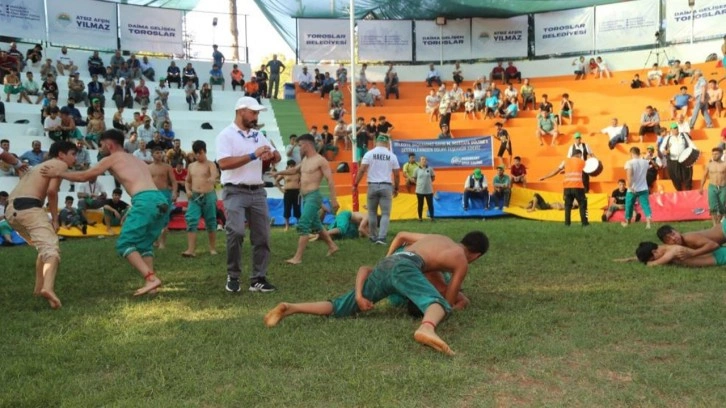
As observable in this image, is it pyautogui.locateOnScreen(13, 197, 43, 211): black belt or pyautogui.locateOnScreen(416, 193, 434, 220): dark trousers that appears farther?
pyautogui.locateOnScreen(416, 193, 434, 220): dark trousers

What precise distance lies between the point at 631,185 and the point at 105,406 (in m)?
12.6

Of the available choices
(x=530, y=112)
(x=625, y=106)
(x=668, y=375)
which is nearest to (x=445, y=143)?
(x=530, y=112)

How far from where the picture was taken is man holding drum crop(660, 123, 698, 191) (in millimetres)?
18484

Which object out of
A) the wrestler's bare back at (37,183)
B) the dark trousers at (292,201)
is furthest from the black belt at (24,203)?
the dark trousers at (292,201)

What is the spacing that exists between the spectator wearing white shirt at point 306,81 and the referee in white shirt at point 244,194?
74.6ft

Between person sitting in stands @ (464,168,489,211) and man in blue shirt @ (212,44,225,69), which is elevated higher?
man in blue shirt @ (212,44,225,69)

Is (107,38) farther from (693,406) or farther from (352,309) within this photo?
(693,406)

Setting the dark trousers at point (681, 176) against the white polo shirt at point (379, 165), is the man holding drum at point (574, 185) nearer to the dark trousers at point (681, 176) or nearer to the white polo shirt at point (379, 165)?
the white polo shirt at point (379, 165)

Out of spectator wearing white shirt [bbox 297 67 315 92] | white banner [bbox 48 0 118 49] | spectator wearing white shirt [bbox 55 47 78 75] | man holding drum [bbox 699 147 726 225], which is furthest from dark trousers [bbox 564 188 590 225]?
white banner [bbox 48 0 118 49]

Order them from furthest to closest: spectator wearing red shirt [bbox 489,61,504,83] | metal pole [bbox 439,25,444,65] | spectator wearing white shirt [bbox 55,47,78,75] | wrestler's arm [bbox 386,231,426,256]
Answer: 1. metal pole [bbox 439,25,444,65]
2. spectator wearing red shirt [bbox 489,61,504,83]
3. spectator wearing white shirt [bbox 55,47,78,75]
4. wrestler's arm [bbox 386,231,426,256]

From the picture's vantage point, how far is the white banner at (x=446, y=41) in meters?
32.1

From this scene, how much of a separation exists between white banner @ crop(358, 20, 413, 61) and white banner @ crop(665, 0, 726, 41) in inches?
422

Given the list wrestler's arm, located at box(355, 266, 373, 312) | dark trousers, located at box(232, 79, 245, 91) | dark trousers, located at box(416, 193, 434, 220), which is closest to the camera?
wrestler's arm, located at box(355, 266, 373, 312)

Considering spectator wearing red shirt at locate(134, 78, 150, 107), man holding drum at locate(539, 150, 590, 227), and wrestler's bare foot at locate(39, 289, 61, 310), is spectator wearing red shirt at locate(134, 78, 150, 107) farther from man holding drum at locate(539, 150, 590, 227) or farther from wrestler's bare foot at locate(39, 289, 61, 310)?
wrestler's bare foot at locate(39, 289, 61, 310)
